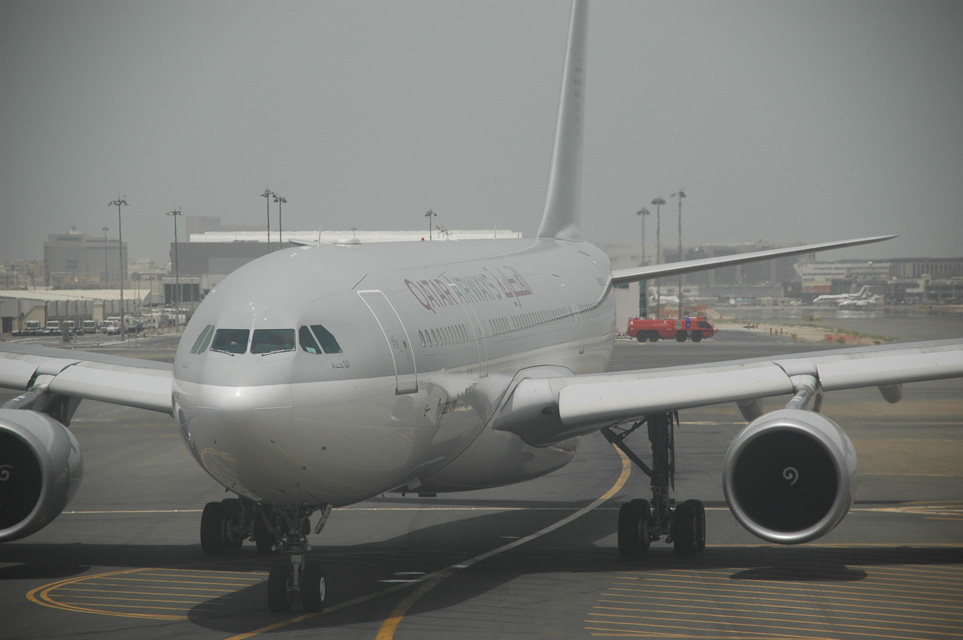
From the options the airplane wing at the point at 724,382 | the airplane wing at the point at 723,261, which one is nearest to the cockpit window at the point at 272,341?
the airplane wing at the point at 724,382

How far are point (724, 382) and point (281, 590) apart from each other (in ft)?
23.2

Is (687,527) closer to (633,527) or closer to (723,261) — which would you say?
(633,527)

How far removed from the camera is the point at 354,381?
1283 centimetres

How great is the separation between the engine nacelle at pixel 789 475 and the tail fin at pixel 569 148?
14.9 m

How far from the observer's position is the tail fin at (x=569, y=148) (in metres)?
30.0

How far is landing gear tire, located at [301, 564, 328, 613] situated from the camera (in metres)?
13.9

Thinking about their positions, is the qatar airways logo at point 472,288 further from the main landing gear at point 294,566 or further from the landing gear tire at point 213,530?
the landing gear tire at point 213,530

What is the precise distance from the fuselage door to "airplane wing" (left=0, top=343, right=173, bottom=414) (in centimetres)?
465

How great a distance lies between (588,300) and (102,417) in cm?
2221

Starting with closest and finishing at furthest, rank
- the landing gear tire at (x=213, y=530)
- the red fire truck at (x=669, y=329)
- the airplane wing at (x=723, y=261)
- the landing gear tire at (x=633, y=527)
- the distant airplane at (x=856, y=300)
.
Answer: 1. the landing gear tire at (x=633, y=527)
2. the landing gear tire at (x=213, y=530)
3. the airplane wing at (x=723, y=261)
4. the red fire truck at (x=669, y=329)
5. the distant airplane at (x=856, y=300)

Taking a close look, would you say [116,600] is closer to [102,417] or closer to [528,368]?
[528,368]

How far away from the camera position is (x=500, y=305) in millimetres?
19297

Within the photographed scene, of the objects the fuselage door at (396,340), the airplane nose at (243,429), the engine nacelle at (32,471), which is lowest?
the engine nacelle at (32,471)

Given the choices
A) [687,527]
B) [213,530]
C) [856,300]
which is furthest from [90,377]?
[856,300]
